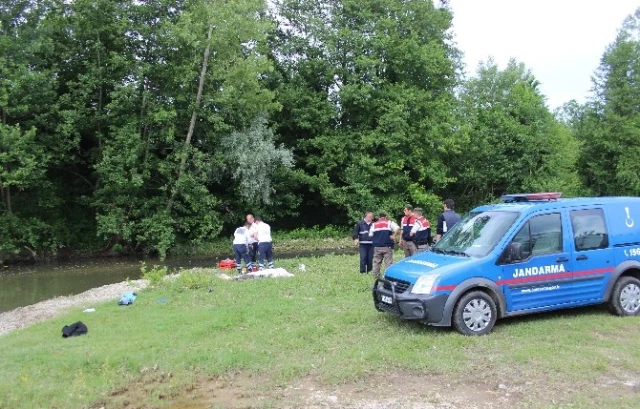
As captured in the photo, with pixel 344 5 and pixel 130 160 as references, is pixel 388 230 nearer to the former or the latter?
pixel 130 160

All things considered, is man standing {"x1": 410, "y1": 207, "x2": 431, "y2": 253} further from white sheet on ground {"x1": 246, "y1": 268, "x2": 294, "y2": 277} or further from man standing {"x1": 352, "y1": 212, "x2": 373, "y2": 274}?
white sheet on ground {"x1": 246, "y1": 268, "x2": 294, "y2": 277}

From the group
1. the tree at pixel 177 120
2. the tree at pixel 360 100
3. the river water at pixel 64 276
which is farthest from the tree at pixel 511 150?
the tree at pixel 177 120

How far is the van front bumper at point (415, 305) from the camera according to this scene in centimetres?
824

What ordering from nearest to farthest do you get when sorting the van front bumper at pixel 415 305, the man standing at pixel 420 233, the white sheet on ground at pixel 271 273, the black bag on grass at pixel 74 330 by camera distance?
the van front bumper at pixel 415 305, the black bag on grass at pixel 74 330, the man standing at pixel 420 233, the white sheet on ground at pixel 271 273

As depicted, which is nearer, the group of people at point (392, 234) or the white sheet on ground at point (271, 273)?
the group of people at point (392, 234)

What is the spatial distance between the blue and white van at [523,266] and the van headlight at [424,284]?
0.02 metres

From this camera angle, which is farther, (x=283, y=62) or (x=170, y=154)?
(x=283, y=62)

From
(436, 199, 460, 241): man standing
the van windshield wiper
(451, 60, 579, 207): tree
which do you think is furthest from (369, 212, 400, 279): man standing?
(451, 60, 579, 207): tree

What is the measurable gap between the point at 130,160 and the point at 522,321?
23.1 m

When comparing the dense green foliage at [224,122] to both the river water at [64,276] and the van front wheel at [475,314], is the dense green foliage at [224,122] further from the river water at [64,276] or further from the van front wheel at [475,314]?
the van front wheel at [475,314]

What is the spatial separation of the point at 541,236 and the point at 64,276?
2064 cm

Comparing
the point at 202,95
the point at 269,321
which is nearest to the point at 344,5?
Answer: the point at 202,95

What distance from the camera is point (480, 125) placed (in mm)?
43562

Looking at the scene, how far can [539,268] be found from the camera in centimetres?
876
